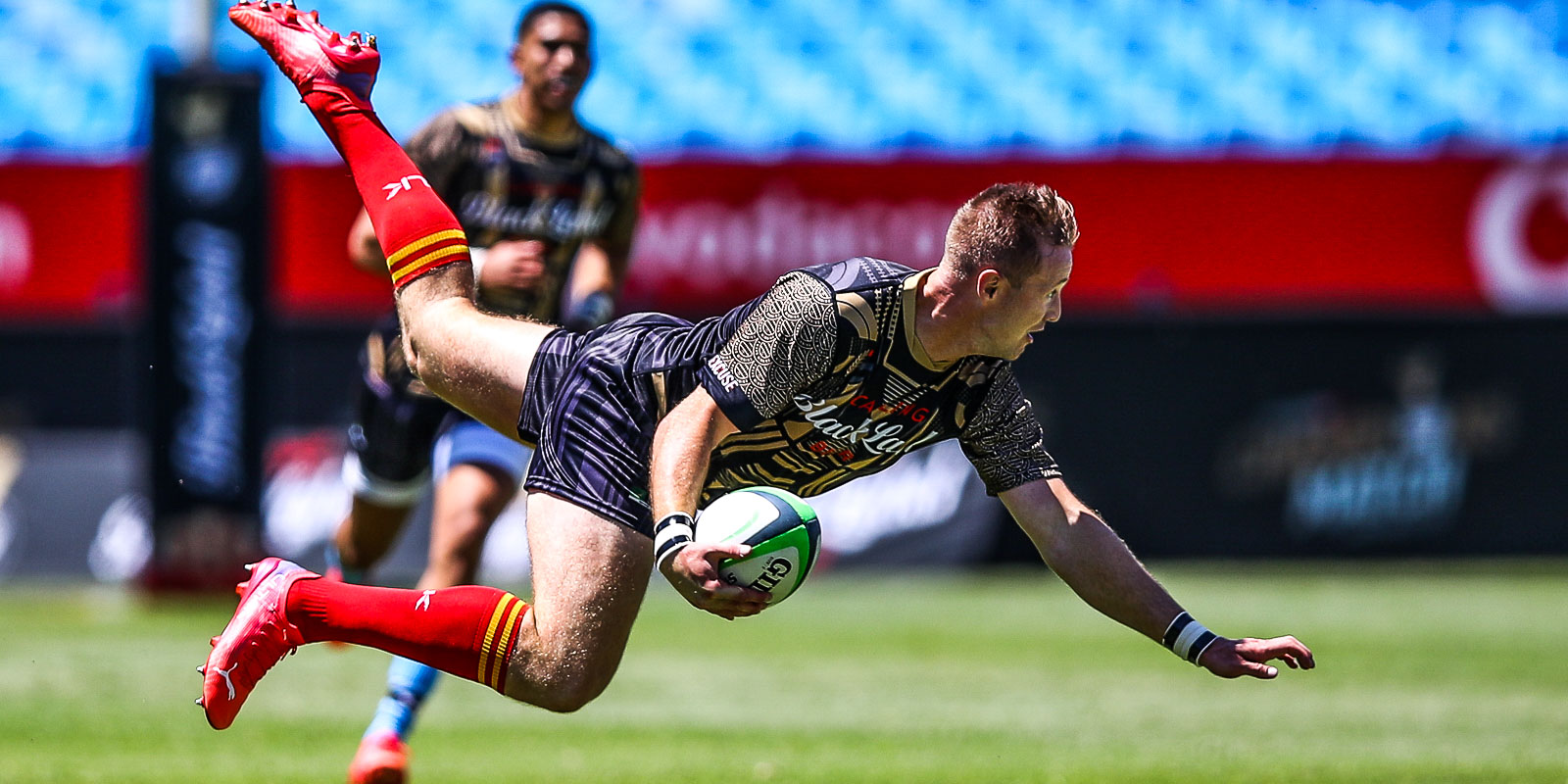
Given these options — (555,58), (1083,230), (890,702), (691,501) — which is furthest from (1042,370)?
(691,501)

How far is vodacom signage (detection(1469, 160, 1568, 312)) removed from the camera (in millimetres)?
14055

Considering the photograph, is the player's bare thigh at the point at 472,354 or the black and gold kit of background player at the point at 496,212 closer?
the player's bare thigh at the point at 472,354

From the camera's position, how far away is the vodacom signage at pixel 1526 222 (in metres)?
14.1

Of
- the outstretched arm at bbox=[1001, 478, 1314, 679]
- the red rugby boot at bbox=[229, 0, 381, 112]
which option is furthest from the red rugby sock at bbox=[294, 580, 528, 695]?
the red rugby boot at bbox=[229, 0, 381, 112]

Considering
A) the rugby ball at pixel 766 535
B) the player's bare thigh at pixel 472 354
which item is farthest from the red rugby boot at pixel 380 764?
the rugby ball at pixel 766 535

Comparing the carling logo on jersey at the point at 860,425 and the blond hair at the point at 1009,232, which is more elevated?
the blond hair at the point at 1009,232

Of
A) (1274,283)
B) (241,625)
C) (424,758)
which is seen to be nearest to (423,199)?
(241,625)

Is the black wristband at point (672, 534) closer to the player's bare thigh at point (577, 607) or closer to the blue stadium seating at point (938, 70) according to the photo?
the player's bare thigh at point (577, 607)

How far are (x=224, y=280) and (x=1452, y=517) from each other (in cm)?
948

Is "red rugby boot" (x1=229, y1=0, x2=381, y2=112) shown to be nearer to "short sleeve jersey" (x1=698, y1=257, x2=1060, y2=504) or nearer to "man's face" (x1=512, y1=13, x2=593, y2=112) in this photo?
"man's face" (x1=512, y1=13, x2=593, y2=112)

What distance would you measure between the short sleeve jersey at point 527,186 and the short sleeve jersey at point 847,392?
2.17 meters

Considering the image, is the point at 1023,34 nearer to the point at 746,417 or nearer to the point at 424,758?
the point at 424,758

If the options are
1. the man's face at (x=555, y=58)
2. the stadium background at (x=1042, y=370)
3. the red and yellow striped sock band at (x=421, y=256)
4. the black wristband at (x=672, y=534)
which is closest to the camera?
the black wristband at (x=672, y=534)

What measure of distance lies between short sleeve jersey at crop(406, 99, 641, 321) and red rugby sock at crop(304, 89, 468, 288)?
1115mm
